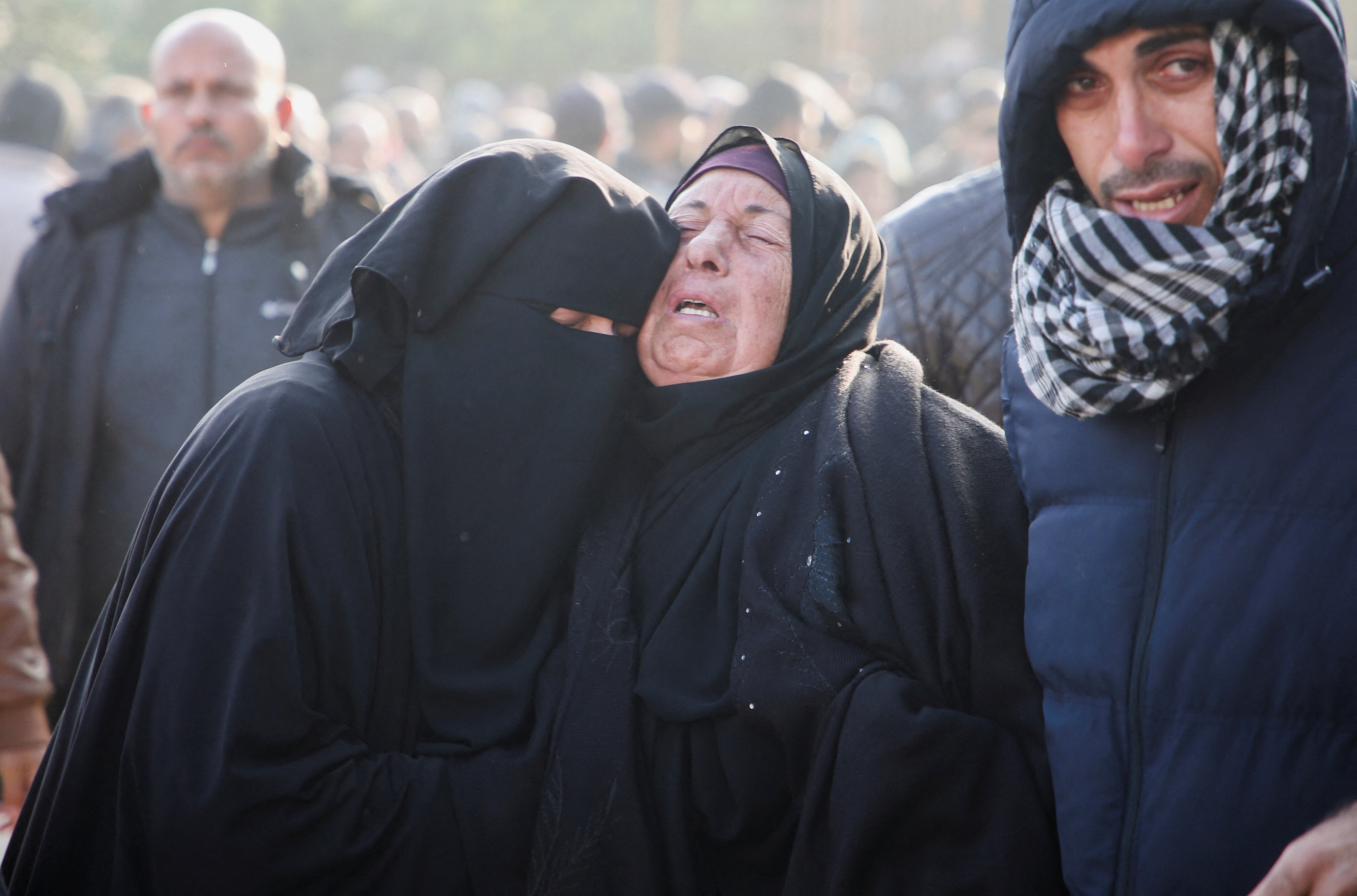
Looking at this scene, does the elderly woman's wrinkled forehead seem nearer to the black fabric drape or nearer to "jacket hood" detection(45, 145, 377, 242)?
the black fabric drape

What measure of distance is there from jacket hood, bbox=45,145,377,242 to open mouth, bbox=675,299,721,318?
6.65 ft

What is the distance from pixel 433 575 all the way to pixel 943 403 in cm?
111

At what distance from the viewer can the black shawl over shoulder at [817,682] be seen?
2180 millimetres

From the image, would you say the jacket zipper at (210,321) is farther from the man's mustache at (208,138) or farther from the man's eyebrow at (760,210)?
the man's eyebrow at (760,210)

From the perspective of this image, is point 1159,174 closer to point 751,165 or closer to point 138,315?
point 751,165

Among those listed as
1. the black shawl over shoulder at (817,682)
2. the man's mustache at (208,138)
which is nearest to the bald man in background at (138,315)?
the man's mustache at (208,138)

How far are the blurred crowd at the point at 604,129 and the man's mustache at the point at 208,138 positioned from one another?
36 cm

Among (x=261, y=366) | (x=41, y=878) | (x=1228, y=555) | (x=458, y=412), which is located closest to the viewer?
(x=1228, y=555)

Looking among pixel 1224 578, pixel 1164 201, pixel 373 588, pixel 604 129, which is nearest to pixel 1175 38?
pixel 1164 201

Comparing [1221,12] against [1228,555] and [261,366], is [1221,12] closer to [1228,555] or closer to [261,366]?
[1228,555]

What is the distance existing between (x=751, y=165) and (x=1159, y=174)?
116cm

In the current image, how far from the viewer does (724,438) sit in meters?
2.76

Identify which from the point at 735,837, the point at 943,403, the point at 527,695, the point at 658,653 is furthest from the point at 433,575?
the point at 943,403

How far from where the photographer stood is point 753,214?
2965 mm
